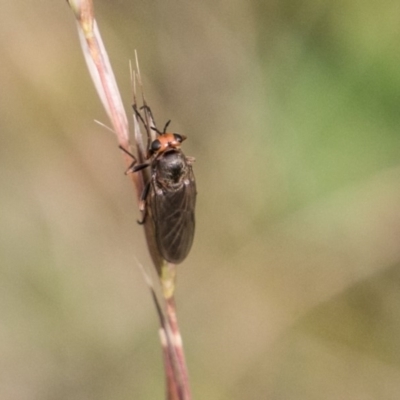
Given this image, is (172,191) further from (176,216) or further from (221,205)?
(221,205)

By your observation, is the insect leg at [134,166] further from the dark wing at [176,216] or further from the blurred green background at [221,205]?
the blurred green background at [221,205]

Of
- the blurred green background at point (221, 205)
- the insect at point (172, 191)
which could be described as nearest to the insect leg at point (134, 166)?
the insect at point (172, 191)

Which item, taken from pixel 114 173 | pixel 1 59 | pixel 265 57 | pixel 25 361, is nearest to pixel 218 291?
pixel 114 173

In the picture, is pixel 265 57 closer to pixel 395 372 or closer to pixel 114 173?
pixel 114 173

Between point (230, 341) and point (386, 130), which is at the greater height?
point (386, 130)

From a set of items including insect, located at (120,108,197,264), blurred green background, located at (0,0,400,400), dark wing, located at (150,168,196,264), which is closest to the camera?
dark wing, located at (150,168,196,264)

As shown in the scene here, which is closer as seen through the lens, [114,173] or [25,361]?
[25,361]

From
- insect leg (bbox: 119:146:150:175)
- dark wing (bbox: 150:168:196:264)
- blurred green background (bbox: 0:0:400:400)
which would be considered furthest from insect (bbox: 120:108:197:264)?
blurred green background (bbox: 0:0:400:400)

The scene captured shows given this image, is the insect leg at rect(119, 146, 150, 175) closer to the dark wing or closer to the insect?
the dark wing
